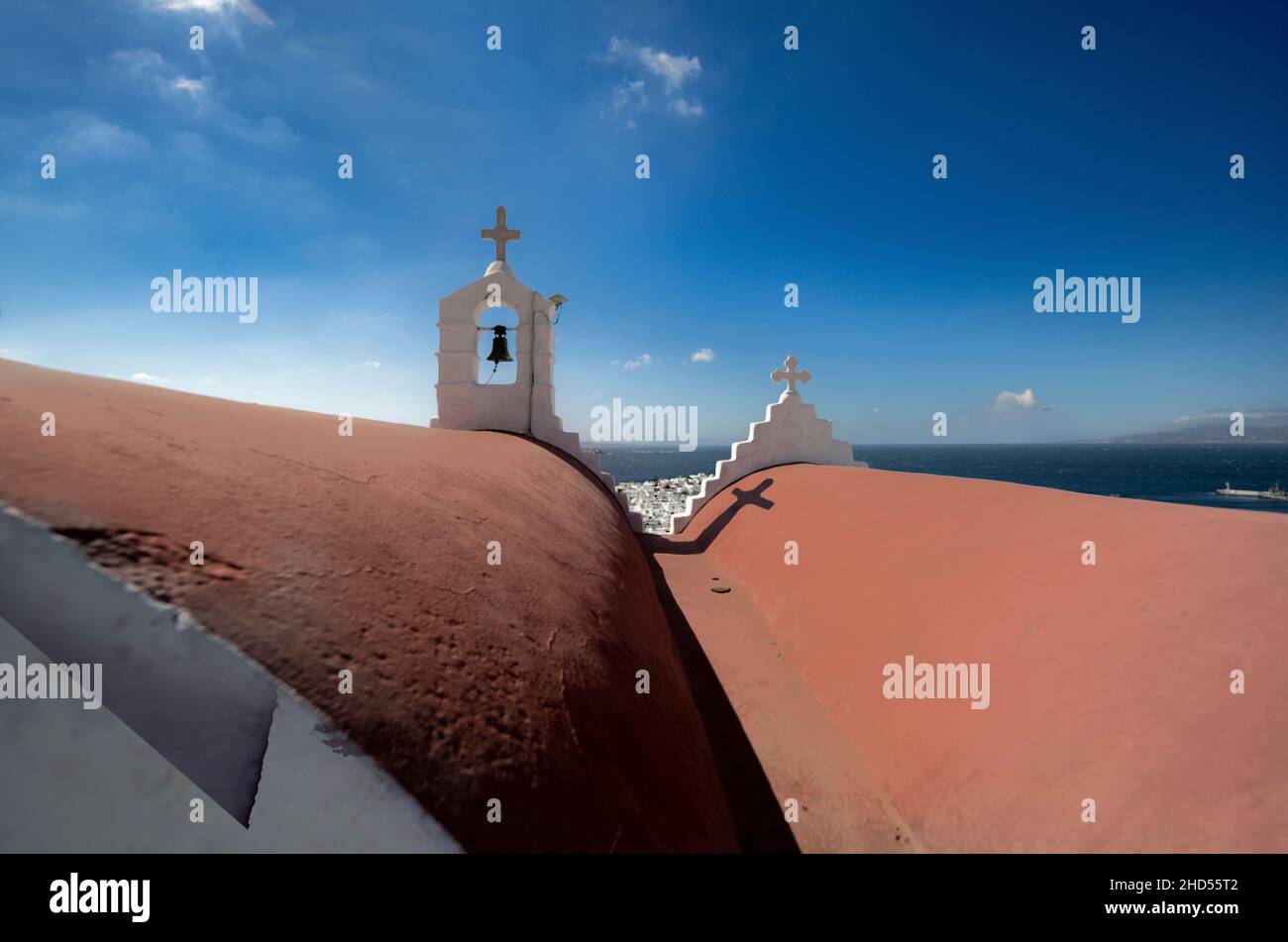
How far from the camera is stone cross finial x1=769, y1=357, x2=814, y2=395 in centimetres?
1037

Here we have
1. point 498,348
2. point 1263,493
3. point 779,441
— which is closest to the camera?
point 498,348

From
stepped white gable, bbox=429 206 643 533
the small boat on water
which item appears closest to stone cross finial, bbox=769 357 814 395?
stepped white gable, bbox=429 206 643 533

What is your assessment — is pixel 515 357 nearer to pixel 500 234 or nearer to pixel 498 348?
pixel 498 348

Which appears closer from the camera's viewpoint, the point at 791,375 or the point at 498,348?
the point at 498,348

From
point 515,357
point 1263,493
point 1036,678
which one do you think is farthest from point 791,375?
point 1263,493

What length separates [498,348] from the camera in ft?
26.0

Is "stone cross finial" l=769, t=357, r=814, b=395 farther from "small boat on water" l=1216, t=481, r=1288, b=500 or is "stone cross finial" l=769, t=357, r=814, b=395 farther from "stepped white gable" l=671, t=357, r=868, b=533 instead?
"small boat on water" l=1216, t=481, r=1288, b=500

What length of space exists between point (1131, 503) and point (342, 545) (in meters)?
5.41

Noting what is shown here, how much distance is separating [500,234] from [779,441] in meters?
6.58

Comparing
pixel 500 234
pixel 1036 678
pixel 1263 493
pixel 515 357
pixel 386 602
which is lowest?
pixel 1263 493

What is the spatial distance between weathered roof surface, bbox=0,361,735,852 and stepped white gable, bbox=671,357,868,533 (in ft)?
26.6

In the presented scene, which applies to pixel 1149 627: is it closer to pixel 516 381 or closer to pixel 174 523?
pixel 174 523

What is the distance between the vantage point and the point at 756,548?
705 centimetres
